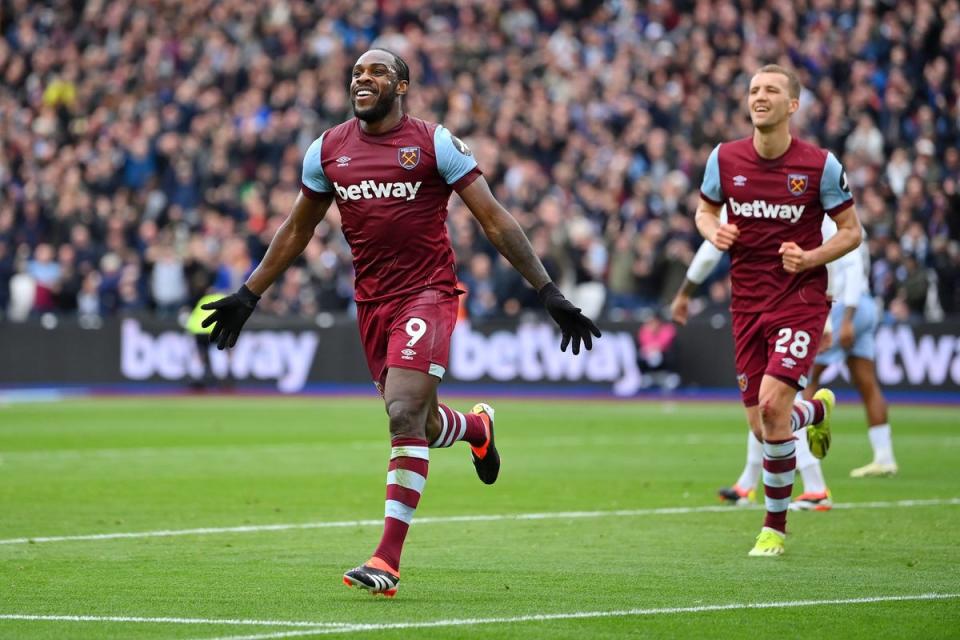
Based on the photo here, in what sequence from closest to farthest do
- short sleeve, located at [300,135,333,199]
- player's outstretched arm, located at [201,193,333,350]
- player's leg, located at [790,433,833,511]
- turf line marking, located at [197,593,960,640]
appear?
turf line marking, located at [197,593,960,640], short sleeve, located at [300,135,333,199], player's outstretched arm, located at [201,193,333,350], player's leg, located at [790,433,833,511]

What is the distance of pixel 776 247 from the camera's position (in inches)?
408

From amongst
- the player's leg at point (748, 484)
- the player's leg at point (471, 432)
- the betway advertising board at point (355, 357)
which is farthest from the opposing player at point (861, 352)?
the betway advertising board at point (355, 357)

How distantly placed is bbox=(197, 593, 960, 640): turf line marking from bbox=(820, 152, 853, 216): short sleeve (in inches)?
111

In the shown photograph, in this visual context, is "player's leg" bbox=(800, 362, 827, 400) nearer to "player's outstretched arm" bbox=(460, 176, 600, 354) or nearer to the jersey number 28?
the jersey number 28

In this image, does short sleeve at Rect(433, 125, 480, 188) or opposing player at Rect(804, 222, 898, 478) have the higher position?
short sleeve at Rect(433, 125, 480, 188)

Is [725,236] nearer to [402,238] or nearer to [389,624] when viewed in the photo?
[402,238]

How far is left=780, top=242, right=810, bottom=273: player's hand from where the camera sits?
394 inches

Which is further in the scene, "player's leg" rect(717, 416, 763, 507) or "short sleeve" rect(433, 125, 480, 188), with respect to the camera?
"player's leg" rect(717, 416, 763, 507)

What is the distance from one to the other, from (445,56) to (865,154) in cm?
925

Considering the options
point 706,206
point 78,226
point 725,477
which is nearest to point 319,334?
point 78,226

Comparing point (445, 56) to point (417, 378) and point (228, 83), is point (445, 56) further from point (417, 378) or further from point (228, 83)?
point (417, 378)

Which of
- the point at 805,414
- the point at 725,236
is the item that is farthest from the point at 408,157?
the point at 805,414

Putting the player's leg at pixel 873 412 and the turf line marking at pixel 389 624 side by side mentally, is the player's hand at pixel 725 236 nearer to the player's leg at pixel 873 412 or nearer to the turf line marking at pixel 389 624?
the turf line marking at pixel 389 624

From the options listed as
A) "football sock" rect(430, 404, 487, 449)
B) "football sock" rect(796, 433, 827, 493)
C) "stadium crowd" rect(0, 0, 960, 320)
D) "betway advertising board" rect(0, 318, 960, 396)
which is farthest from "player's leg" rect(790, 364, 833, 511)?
"betway advertising board" rect(0, 318, 960, 396)
